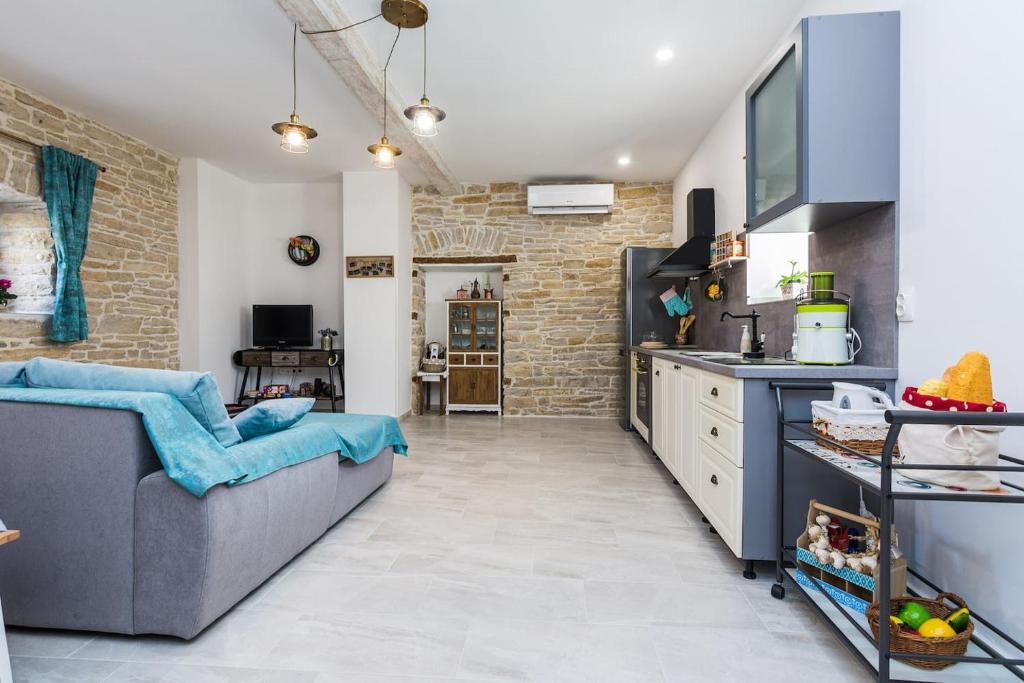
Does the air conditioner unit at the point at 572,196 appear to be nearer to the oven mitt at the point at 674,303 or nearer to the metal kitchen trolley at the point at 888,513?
the oven mitt at the point at 674,303

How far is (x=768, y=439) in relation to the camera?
6.75 feet

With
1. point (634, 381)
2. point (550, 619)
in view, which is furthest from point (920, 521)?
point (634, 381)

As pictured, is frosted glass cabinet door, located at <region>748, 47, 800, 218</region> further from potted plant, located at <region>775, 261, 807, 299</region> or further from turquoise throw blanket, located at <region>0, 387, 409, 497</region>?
turquoise throw blanket, located at <region>0, 387, 409, 497</region>

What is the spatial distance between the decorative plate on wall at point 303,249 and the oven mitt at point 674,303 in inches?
167

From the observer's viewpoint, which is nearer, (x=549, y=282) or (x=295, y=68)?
(x=295, y=68)

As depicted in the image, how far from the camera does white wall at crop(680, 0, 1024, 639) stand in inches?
59.2

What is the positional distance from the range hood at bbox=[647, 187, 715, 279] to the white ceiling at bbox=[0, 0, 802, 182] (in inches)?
25.7

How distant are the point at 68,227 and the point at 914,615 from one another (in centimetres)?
568

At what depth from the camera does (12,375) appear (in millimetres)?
1804

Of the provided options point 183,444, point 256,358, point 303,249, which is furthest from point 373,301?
point 183,444

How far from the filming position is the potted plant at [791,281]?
2777mm

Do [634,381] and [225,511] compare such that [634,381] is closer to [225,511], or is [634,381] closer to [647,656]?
[647,656]

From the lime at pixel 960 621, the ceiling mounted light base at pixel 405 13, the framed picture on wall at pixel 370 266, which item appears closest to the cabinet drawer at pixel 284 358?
the framed picture on wall at pixel 370 266

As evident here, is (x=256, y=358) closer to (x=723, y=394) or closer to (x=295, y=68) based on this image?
(x=295, y=68)
